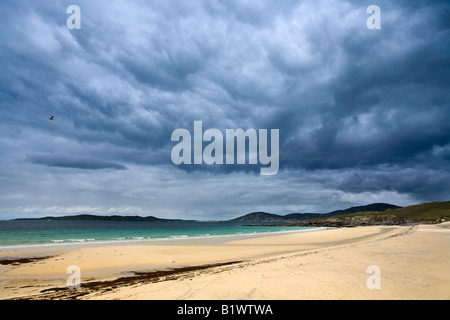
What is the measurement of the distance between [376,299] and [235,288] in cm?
424

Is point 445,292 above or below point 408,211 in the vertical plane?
above

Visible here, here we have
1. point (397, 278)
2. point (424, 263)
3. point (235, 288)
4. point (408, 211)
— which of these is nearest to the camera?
point (235, 288)

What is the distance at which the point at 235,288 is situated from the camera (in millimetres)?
8008
